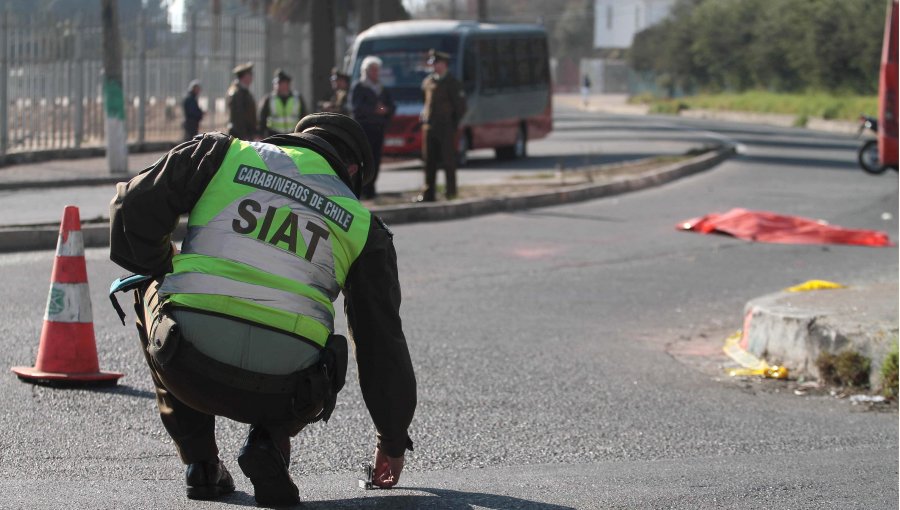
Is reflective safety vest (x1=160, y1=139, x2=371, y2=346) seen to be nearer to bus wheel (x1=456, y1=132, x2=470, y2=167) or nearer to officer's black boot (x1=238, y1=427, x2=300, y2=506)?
officer's black boot (x1=238, y1=427, x2=300, y2=506)

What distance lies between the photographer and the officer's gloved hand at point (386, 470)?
4523 mm

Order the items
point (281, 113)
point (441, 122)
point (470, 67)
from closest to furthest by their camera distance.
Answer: point (441, 122), point (281, 113), point (470, 67)

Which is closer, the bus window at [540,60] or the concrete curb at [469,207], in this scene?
the concrete curb at [469,207]

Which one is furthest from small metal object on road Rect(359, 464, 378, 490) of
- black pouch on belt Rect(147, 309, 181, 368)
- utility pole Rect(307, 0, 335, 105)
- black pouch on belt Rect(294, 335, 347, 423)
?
utility pole Rect(307, 0, 335, 105)

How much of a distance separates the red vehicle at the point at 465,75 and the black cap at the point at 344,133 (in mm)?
19708

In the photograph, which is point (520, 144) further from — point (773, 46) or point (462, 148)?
point (773, 46)

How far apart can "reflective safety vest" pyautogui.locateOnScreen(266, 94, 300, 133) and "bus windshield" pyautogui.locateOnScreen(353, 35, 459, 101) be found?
703cm

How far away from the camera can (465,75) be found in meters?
25.6

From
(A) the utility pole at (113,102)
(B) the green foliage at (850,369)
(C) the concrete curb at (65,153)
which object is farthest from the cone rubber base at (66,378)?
(C) the concrete curb at (65,153)

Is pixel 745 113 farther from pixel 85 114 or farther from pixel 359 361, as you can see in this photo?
pixel 359 361

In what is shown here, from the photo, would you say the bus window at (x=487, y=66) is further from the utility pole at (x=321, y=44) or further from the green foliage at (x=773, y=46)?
the green foliage at (x=773, y=46)

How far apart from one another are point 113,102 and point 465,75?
753 cm

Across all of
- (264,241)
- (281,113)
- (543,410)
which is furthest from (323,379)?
(281,113)

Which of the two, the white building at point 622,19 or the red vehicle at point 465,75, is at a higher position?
the white building at point 622,19
